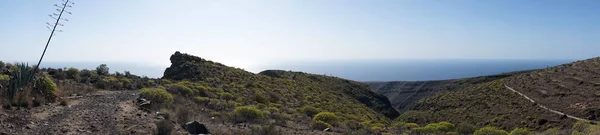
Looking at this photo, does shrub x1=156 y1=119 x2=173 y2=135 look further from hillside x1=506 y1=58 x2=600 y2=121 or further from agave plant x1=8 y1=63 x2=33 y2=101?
hillside x1=506 y1=58 x2=600 y2=121

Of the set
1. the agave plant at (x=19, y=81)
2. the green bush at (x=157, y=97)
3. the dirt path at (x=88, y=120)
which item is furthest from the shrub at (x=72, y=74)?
the dirt path at (x=88, y=120)

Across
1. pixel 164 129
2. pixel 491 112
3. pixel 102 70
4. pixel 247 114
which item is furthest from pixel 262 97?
pixel 491 112

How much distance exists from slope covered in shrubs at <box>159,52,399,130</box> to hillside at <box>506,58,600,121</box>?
11.8 meters

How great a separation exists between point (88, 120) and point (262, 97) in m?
14.8

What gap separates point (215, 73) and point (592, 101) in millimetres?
28700

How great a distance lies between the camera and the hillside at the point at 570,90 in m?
24.2

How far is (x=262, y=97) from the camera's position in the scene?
2475 cm

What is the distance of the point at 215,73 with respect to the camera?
36.7 metres

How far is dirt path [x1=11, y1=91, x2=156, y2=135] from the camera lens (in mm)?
8961

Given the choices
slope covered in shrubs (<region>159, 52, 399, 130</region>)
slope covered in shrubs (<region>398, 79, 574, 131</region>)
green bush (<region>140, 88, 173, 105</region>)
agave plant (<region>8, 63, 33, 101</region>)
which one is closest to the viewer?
agave plant (<region>8, 63, 33, 101</region>)

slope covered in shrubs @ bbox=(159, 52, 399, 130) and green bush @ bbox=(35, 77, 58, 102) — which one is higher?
green bush @ bbox=(35, 77, 58, 102)

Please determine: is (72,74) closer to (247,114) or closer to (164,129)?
(247,114)

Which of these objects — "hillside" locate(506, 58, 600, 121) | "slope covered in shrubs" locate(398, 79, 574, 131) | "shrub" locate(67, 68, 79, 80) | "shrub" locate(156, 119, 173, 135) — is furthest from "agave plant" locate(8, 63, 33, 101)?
"hillside" locate(506, 58, 600, 121)

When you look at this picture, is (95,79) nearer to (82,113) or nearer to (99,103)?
(99,103)
